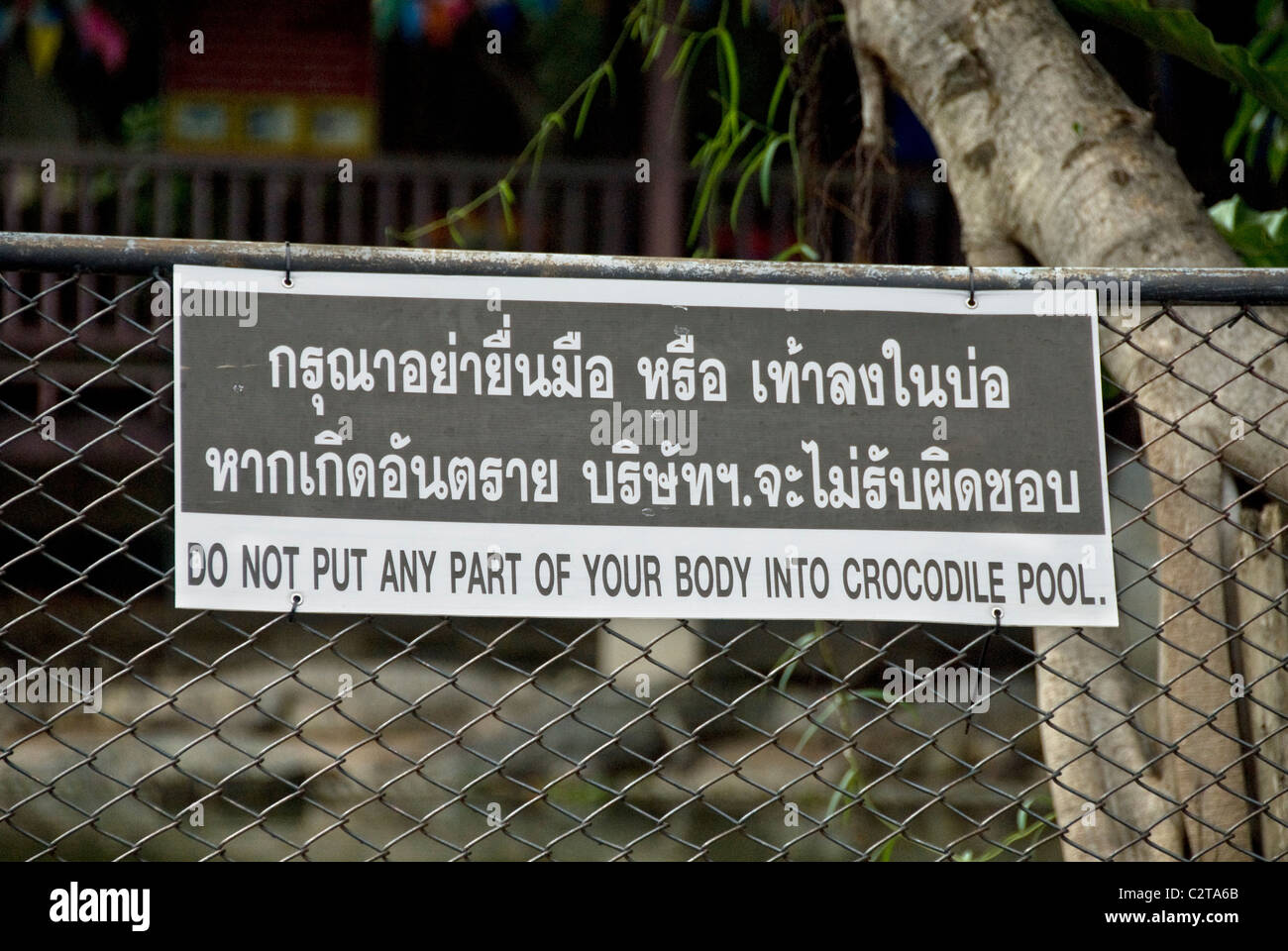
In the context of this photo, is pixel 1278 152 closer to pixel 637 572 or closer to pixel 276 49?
pixel 637 572

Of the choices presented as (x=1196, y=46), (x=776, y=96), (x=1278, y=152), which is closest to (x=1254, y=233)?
(x=1278, y=152)

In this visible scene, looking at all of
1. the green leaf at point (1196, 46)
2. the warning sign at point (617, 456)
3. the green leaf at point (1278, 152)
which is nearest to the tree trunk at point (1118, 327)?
the green leaf at point (1196, 46)

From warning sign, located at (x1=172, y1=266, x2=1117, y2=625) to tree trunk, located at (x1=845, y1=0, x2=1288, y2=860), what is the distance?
62cm

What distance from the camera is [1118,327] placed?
2484mm

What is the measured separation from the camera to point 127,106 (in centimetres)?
802

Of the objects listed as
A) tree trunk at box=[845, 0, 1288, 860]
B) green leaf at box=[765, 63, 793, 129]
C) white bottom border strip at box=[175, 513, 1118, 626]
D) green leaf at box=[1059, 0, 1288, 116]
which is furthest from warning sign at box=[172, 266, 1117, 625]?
green leaf at box=[765, 63, 793, 129]

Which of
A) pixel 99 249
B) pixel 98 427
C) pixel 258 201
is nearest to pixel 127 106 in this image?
pixel 258 201

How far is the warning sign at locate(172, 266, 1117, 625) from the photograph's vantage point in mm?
1831

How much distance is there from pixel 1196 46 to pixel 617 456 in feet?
4.90

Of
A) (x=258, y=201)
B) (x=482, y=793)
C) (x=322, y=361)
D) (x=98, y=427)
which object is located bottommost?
(x=482, y=793)

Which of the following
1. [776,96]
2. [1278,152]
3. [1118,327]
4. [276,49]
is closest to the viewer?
[1118,327]
